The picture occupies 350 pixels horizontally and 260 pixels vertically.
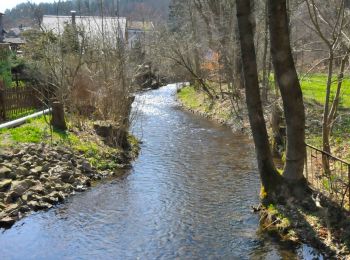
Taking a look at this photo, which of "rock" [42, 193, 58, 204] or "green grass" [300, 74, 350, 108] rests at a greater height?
"green grass" [300, 74, 350, 108]

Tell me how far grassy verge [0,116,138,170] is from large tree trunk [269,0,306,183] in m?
7.17

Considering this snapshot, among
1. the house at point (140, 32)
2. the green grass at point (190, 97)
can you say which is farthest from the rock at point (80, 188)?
the green grass at point (190, 97)

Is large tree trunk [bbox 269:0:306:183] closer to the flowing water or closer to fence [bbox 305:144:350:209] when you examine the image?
fence [bbox 305:144:350:209]

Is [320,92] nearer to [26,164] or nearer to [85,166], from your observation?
[85,166]

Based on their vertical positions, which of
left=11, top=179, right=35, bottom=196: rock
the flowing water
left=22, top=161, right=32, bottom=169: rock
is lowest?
the flowing water

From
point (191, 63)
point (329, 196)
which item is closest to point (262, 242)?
point (329, 196)

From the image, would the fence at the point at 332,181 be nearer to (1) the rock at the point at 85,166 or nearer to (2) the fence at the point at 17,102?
(1) the rock at the point at 85,166

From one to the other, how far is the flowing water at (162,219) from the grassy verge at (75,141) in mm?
730

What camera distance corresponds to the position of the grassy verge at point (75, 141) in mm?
15148

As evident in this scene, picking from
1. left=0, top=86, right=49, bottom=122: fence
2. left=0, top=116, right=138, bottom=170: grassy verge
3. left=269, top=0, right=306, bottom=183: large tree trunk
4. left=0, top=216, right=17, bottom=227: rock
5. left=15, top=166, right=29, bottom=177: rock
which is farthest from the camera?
left=0, top=86, right=49, bottom=122: fence

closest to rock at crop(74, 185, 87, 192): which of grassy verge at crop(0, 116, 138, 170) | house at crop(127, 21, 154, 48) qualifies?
grassy verge at crop(0, 116, 138, 170)

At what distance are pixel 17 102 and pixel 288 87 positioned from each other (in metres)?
13.8

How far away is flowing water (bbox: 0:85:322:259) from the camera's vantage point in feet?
29.1

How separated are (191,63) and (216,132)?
1373 cm
